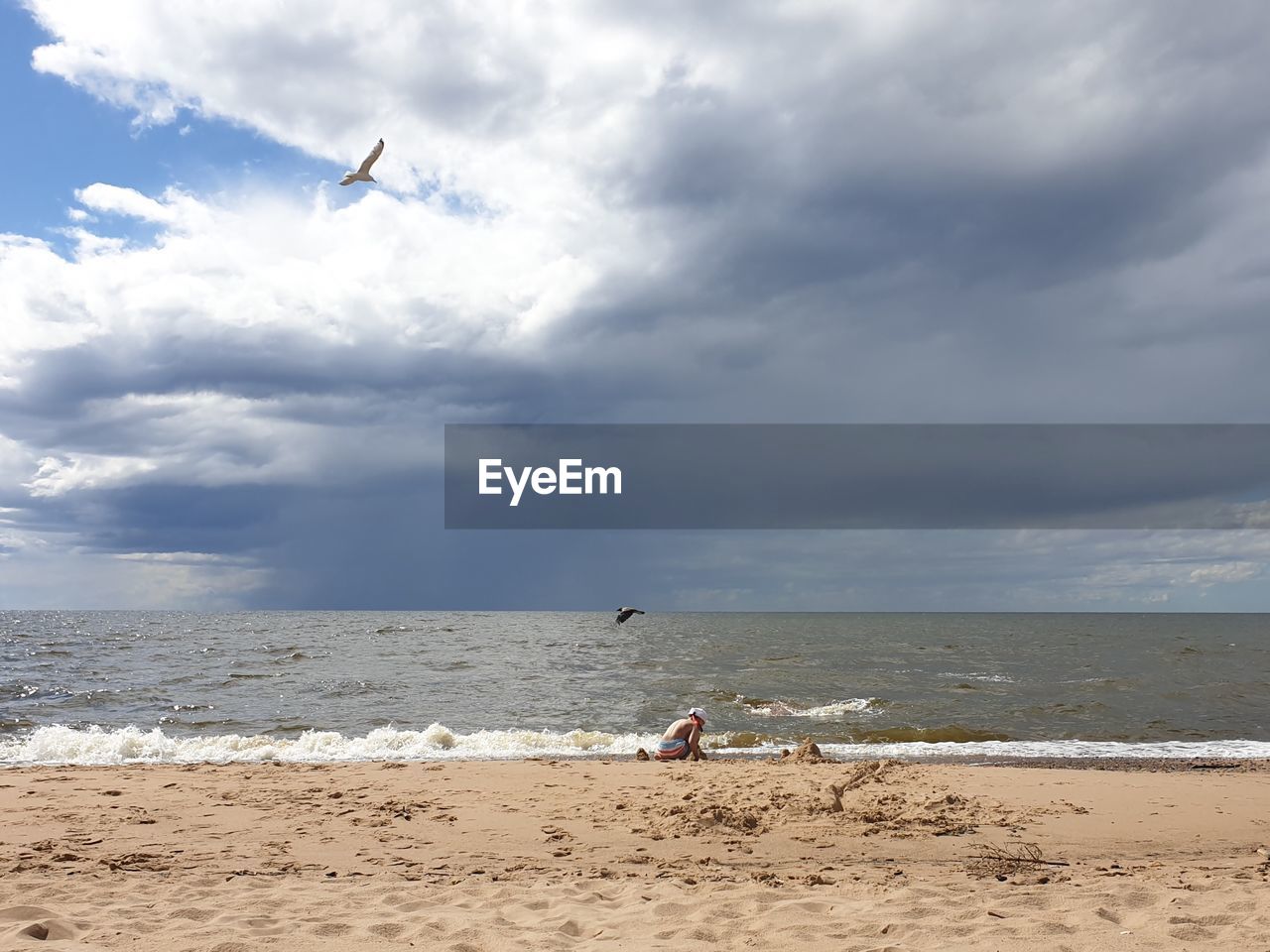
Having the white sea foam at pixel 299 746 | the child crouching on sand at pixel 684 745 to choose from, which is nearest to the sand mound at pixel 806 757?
the child crouching on sand at pixel 684 745

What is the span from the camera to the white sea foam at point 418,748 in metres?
14.9

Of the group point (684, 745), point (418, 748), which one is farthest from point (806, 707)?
point (418, 748)

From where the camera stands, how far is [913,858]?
25.1 feet

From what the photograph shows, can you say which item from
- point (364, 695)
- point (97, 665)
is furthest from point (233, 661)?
point (364, 695)

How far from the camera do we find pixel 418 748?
1585 centimetres

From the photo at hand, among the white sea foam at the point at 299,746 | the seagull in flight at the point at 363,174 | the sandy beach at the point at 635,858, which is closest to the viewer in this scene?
the sandy beach at the point at 635,858

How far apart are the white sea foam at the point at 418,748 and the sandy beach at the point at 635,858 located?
2.64 meters

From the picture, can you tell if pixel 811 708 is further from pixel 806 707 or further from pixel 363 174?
pixel 363 174

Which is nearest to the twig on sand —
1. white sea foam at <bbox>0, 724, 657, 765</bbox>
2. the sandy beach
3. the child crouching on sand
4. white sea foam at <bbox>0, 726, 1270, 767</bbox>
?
the sandy beach

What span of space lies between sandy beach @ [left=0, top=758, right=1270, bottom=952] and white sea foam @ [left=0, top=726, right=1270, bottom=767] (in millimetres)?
2645

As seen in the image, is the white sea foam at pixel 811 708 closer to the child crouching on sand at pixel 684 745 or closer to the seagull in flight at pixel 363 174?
the child crouching on sand at pixel 684 745

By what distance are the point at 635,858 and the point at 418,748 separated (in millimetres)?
9400

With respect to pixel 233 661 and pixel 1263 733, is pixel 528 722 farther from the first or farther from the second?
pixel 233 661

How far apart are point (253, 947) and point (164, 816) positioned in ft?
16.9
